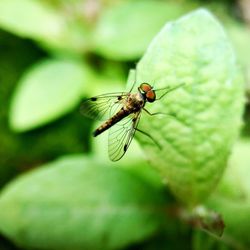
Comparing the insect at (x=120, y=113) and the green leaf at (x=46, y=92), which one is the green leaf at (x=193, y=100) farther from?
the green leaf at (x=46, y=92)

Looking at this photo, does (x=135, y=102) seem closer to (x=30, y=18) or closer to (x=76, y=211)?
(x=76, y=211)

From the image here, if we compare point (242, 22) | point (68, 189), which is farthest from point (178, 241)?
point (242, 22)

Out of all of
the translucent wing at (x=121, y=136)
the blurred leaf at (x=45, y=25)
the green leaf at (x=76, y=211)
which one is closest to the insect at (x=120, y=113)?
the translucent wing at (x=121, y=136)

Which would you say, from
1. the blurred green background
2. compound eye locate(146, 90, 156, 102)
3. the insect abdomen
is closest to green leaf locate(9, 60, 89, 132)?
the blurred green background

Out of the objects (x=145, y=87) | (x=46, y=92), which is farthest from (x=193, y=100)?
(x=46, y=92)

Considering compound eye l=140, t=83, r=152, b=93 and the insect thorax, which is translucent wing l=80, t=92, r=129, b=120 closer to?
the insect thorax

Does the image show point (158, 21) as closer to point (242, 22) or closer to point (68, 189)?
point (242, 22)
